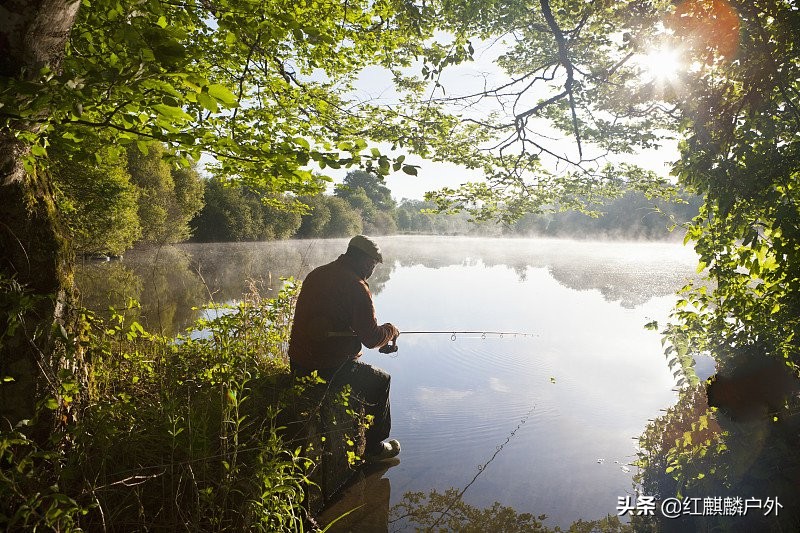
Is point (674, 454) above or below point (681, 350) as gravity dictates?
below

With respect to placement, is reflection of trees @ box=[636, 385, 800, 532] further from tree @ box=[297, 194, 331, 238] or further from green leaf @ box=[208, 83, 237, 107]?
tree @ box=[297, 194, 331, 238]

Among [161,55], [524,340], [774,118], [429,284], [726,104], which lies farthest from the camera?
[429,284]

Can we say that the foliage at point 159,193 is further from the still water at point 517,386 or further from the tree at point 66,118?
the tree at point 66,118

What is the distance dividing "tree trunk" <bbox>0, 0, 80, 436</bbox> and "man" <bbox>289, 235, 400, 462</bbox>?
185cm

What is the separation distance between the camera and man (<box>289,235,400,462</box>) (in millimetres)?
4176

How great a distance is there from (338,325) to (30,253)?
243 centimetres

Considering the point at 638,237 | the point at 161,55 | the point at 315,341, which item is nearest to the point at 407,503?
the point at 315,341

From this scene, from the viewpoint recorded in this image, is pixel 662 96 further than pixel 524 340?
No

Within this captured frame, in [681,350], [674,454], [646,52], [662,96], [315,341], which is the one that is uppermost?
[646,52]

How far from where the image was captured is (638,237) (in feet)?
228

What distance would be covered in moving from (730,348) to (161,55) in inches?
155

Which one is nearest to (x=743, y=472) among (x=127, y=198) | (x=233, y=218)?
(x=127, y=198)

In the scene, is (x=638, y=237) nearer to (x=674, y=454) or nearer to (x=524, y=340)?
(x=524, y=340)

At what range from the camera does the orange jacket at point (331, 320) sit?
Result: 4.17 m
